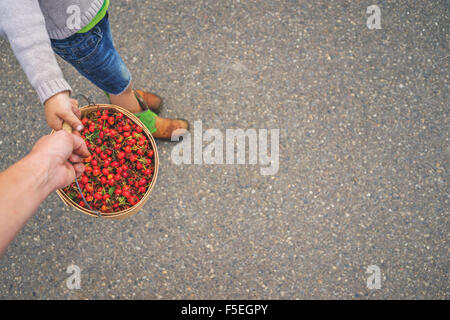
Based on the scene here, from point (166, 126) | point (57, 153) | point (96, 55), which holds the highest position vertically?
point (96, 55)

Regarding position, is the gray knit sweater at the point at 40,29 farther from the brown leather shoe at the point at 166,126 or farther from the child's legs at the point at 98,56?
the brown leather shoe at the point at 166,126

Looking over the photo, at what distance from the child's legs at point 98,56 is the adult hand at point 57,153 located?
381 mm

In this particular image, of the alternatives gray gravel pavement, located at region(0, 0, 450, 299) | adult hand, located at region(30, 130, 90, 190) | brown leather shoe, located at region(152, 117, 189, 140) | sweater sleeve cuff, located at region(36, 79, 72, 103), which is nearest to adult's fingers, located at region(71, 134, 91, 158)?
adult hand, located at region(30, 130, 90, 190)

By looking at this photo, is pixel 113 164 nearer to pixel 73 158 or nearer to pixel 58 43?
pixel 73 158

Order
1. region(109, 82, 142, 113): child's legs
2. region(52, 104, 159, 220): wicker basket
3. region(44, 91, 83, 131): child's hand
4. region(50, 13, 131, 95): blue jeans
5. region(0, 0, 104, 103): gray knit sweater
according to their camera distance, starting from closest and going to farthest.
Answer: region(0, 0, 104, 103): gray knit sweater, region(44, 91, 83, 131): child's hand, region(50, 13, 131, 95): blue jeans, region(52, 104, 159, 220): wicker basket, region(109, 82, 142, 113): child's legs

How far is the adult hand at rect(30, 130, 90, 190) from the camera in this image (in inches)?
44.3

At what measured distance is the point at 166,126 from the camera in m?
2.13

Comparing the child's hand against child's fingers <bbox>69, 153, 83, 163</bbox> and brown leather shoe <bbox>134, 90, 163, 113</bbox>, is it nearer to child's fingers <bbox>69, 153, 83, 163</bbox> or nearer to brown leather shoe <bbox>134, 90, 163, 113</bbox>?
child's fingers <bbox>69, 153, 83, 163</bbox>

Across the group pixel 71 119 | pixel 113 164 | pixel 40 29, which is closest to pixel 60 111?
pixel 71 119

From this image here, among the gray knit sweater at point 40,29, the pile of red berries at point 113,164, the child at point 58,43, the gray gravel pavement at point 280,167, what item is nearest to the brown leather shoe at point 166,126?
the gray gravel pavement at point 280,167

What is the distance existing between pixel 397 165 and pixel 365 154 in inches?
9.6

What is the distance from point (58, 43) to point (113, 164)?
691mm

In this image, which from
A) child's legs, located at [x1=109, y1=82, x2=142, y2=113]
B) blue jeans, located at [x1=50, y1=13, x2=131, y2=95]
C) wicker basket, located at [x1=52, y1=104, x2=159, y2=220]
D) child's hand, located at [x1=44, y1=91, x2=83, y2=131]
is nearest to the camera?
child's hand, located at [x1=44, y1=91, x2=83, y2=131]

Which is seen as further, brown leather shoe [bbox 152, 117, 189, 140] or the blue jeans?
brown leather shoe [bbox 152, 117, 189, 140]
